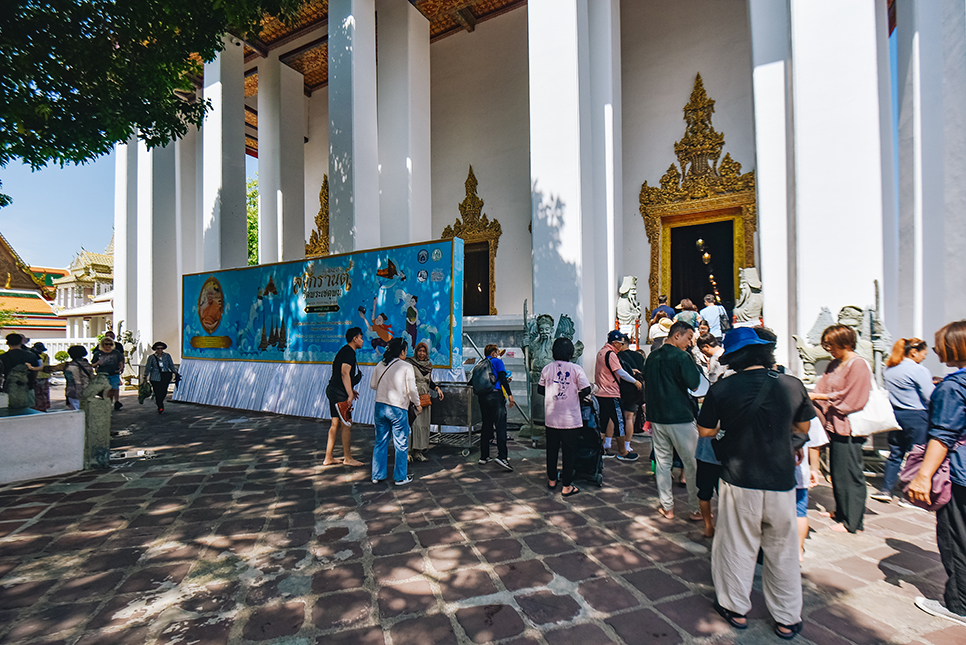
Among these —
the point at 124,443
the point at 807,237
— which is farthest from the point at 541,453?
the point at 124,443

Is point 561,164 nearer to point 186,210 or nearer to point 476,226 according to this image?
point 476,226

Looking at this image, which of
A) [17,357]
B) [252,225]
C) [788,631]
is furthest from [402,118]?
[252,225]

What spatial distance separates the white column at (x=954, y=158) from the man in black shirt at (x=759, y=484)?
580cm

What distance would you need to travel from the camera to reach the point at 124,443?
23.1 feet

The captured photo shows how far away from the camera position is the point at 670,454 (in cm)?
414

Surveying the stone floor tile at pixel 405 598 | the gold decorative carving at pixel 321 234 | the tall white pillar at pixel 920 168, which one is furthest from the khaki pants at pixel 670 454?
the gold decorative carving at pixel 321 234

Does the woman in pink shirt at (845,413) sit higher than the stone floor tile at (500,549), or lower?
higher

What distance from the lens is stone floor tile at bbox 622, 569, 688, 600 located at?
9.41ft

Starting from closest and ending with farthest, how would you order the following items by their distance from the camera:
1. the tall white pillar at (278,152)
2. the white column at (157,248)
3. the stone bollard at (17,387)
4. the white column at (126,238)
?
the stone bollard at (17,387)
the white column at (157,248)
the tall white pillar at (278,152)
the white column at (126,238)

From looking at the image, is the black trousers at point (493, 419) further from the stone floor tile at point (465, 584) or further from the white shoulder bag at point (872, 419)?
the white shoulder bag at point (872, 419)

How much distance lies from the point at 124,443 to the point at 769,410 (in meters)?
8.60

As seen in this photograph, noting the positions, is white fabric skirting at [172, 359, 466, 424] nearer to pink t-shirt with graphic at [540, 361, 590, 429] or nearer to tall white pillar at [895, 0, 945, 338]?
pink t-shirt with graphic at [540, 361, 590, 429]

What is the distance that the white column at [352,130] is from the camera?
9.95m

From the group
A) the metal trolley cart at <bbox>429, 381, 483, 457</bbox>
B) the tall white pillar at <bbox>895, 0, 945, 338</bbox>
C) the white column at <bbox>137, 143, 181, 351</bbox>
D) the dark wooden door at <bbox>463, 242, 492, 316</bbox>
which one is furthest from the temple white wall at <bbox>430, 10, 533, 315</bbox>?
the white column at <bbox>137, 143, 181, 351</bbox>
